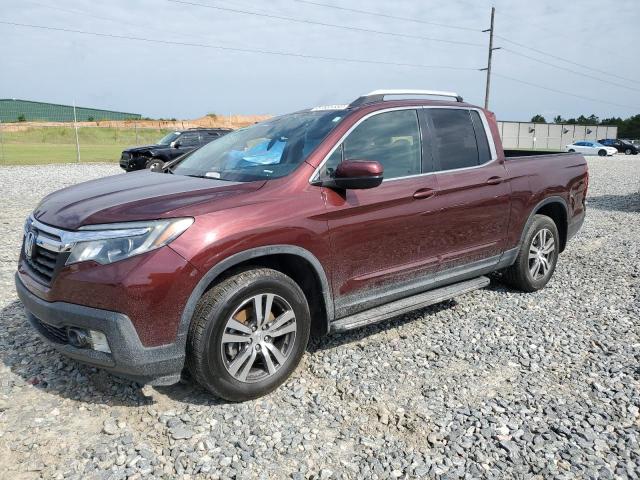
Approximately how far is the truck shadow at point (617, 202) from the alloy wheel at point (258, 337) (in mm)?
10494

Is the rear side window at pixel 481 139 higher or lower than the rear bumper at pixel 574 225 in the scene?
higher

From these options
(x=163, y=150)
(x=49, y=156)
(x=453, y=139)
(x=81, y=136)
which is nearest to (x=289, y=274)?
(x=453, y=139)

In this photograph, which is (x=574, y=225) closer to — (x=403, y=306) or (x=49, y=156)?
(x=403, y=306)

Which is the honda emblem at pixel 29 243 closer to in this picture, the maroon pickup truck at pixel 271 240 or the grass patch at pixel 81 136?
the maroon pickup truck at pixel 271 240

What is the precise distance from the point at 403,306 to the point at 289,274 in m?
0.95

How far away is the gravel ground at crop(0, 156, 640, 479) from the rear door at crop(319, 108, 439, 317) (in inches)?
21.8

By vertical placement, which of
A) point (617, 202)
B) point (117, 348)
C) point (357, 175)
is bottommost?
point (617, 202)

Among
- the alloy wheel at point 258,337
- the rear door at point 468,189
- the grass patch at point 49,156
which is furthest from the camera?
the grass patch at point 49,156

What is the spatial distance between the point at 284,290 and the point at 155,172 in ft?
5.54

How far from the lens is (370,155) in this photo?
150 inches

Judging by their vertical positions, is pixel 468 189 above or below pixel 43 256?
above

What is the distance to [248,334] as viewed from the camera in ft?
10.3

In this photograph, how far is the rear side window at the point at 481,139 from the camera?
4.64 m

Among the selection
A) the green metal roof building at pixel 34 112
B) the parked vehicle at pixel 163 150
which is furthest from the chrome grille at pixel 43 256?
Answer: the green metal roof building at pixel 34 112
